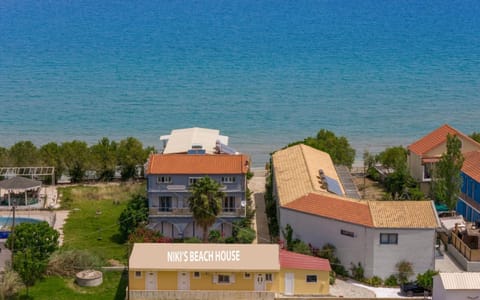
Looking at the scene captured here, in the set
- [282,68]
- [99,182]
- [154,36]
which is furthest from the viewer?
[154,36]

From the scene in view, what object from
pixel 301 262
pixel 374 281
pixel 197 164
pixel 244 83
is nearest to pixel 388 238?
pixel 374 281

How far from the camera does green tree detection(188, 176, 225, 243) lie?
182ft

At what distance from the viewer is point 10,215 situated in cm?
6400

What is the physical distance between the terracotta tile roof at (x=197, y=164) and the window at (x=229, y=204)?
172 centimetres

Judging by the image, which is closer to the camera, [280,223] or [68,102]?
[280,223]

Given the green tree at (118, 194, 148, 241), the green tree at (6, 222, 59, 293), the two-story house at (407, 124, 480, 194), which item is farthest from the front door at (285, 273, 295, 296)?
the two-story house at (407, 124, 480, 194)

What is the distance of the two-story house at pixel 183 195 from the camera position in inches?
2279

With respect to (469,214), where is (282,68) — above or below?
above

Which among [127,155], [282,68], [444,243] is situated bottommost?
[444,243]

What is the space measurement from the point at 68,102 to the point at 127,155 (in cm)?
Result: 4650

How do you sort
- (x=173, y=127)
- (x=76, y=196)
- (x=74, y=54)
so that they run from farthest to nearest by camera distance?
(x=74, y=54) → (x=173, y=127) → (x=76, y=196)

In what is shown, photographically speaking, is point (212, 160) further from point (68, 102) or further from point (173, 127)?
point (68, 102)

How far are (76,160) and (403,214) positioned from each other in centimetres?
3020

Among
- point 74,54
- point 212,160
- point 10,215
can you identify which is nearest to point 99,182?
point 10,215
